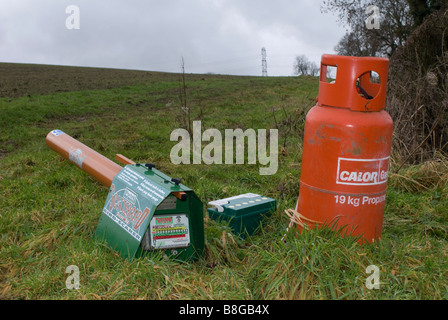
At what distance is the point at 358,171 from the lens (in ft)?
10.5

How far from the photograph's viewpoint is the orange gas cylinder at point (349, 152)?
Answer: 126 inches

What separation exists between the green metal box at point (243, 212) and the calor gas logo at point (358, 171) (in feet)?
3.38

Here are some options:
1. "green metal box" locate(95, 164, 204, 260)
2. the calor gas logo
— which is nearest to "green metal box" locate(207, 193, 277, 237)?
"green metal box" locate(95, 164, 204, 260)

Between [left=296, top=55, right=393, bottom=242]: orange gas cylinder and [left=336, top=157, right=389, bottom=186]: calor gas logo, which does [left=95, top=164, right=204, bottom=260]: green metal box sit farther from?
[left=336, top=157, right=389, bottom=186]: calor gas logo

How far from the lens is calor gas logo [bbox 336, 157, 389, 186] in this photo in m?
3.20

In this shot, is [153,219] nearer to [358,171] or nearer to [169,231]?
[169,231]

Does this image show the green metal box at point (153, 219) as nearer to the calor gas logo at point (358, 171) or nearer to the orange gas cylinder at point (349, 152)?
the orange gas cylinder at point (349, 152)

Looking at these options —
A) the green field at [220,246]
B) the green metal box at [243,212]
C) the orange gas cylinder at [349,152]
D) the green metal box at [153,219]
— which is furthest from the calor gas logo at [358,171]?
the green metal box at [153,219]

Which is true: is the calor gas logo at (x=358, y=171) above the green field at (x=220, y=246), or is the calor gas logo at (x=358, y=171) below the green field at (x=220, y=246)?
above

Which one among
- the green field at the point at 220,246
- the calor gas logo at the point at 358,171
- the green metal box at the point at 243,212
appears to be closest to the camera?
the green field at the point at 220,246
